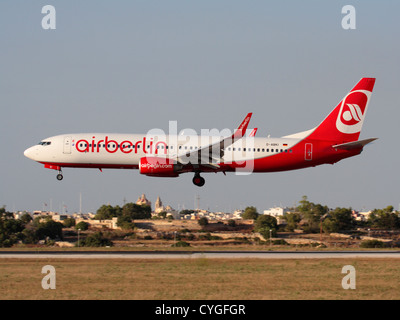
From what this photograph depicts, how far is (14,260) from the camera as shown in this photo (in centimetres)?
4472

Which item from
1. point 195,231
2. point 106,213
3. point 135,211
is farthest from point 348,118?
point 106,213

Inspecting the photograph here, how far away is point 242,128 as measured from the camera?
177ft

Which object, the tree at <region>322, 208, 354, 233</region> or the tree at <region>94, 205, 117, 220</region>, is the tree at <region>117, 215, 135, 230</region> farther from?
the tree at <region>322, 208, 354, 233</region>

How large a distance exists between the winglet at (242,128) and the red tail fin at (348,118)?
8.35 metres

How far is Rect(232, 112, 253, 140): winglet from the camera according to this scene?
174ft

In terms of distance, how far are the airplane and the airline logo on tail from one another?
0.39ft

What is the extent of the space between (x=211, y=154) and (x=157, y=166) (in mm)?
5106

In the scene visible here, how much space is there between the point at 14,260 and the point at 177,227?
72.2 metres

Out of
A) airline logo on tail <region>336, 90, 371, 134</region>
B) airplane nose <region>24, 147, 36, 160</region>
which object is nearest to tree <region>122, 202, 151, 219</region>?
airplane nose <region>24, 147, 36, 160</region>

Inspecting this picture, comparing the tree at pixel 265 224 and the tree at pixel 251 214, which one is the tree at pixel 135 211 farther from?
the tree at pixel 265 224

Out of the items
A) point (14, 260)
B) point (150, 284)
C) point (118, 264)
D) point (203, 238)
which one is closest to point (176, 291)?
point (150, 284)

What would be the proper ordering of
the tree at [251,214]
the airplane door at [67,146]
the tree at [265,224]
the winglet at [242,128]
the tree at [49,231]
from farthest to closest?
the tree at [251,214] → the tree at [265,224] → the tree at [49,231] → the airplane door at [67,146] → the winglet at [242,128]

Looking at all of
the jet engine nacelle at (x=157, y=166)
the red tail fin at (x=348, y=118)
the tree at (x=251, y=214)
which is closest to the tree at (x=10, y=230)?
the jet engine nacelle at (x=157, y=166)

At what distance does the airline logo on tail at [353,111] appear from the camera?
6075 cm
